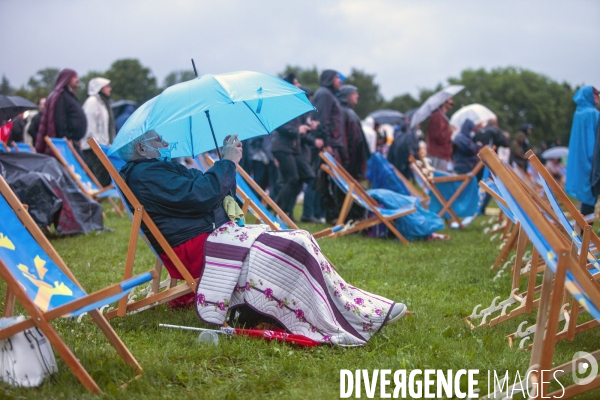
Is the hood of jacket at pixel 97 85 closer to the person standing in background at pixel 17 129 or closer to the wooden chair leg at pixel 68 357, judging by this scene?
the person standing in background at pixel 17 129

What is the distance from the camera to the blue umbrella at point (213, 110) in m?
3.79

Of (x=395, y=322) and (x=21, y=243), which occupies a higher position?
(x=21, y=243)

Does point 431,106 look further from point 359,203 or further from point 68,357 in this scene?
point 68,357

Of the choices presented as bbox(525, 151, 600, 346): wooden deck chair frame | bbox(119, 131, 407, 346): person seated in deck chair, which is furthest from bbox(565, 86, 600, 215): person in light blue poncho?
bbox(119, 131, 407, 346): person seated in deck chair

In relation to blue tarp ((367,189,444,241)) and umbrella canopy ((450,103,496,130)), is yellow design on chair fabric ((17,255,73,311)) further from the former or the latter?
umbrella canopy ((450,103,496,130))

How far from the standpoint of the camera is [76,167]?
8859 mm

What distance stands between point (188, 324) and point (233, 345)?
0.59 m

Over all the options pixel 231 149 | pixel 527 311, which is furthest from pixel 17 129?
pixel 527 311

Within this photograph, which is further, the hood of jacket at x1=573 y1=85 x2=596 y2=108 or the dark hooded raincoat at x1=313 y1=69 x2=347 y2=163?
the dark hooded raincoat at x1=313 y1=69 x2=347 y2=163

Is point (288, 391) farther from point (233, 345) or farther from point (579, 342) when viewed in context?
point (579, 342)

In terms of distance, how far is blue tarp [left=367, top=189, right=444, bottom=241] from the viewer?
26.3 feet

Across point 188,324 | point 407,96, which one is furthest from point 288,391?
point 407,96

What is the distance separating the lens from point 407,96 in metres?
49.3

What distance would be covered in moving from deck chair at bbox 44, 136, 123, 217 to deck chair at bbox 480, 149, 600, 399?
6.73 metres
